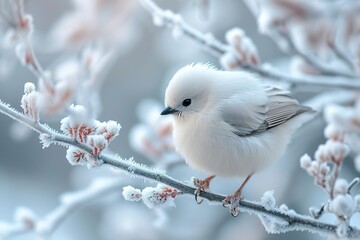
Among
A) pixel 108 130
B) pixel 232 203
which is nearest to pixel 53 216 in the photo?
pixel 232 203

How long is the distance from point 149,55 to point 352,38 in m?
3.06

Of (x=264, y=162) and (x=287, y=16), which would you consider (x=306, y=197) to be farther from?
(x=287, y=16)

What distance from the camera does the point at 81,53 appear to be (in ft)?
4.82

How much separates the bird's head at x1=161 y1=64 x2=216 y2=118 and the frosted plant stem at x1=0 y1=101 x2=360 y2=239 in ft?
1.51

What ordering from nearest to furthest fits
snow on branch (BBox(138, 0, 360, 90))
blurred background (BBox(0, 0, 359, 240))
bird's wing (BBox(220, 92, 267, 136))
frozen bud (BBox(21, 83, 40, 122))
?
frozen bud (BBox(21, 83, 40, 122))
snow on branch (BBox(138, 0, 360, 90))
bird's wing (BBox(220, 92, 267, 136))
blurred background (BBox(0, 0, 359, 240))

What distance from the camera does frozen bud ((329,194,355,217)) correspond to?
1.09m

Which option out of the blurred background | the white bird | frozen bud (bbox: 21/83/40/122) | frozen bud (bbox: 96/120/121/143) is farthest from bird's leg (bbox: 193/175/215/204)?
the blurred background

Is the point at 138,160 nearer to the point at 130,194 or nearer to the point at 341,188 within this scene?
the point at 130,194

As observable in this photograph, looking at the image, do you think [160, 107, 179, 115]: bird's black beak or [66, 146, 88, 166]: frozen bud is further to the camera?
[160, 107, 179, 115]: bird's black beak

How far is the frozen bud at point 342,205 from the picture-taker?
1.09 meters

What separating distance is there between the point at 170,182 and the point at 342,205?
0.33 meters

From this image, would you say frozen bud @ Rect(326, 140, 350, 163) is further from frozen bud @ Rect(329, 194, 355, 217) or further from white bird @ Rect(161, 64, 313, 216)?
white bird @ Rect(161, 64, 313, 216)

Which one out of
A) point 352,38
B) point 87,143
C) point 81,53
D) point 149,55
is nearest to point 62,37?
point 81,53

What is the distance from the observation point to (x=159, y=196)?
1207 mm
